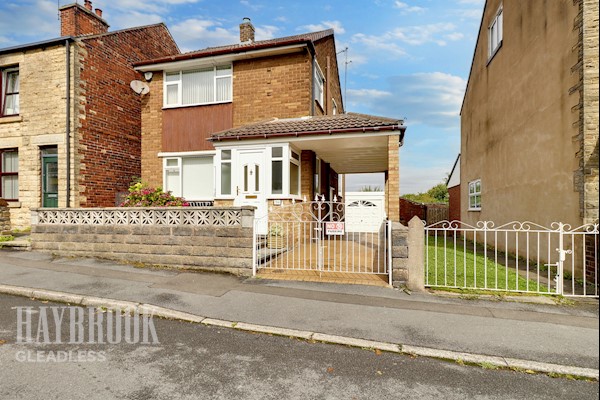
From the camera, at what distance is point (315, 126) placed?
9.24 meters

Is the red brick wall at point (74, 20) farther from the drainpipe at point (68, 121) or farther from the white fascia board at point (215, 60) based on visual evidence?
the white fascia board at point (215, 60)

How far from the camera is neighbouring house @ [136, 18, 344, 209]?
11219mm

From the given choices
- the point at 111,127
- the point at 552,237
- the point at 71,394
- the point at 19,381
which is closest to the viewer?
the point at 71,394

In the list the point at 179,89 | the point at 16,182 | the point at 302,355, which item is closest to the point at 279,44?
the point at 179,89

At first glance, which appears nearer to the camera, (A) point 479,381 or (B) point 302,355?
(A) point 479,381

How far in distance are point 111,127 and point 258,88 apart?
625 cm

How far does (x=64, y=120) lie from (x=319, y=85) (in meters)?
9.46

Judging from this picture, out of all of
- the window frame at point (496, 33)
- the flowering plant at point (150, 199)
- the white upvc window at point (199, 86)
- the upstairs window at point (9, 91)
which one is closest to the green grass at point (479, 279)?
the flowering plant at point (150, 199)

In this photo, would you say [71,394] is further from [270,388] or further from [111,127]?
[111,127]

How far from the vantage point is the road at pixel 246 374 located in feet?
8.95

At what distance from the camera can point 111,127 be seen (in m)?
12.8

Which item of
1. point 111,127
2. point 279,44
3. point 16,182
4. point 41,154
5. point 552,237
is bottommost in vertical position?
point 552,237

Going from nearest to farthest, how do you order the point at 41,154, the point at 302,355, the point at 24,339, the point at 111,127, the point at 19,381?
the point at 19,381 → the point at 302,355 → the point at 24,339 → the point at 41,154 → the point at 111,127

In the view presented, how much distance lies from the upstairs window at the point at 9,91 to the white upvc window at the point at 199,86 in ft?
18.9
